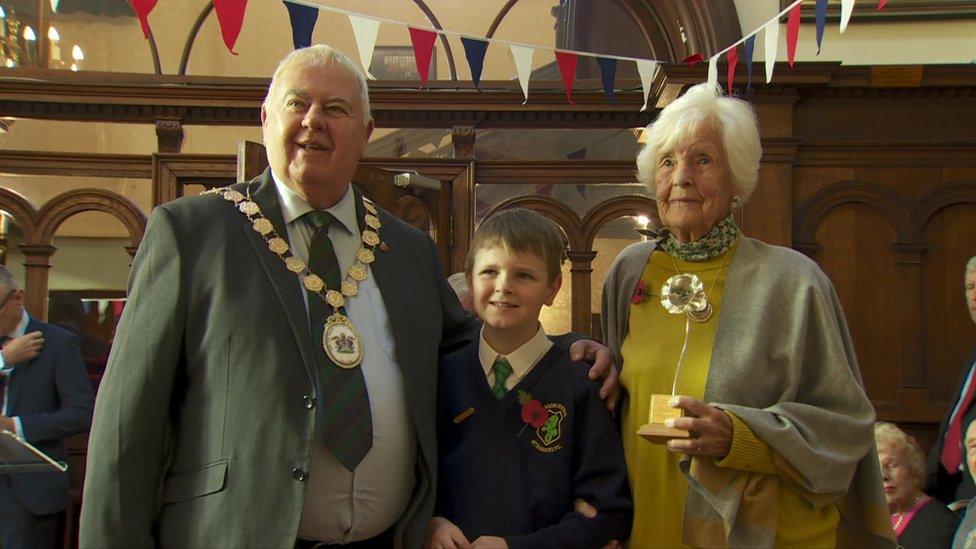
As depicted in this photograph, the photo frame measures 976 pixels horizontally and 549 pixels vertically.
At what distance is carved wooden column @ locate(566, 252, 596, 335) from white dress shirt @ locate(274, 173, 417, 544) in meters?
3.28

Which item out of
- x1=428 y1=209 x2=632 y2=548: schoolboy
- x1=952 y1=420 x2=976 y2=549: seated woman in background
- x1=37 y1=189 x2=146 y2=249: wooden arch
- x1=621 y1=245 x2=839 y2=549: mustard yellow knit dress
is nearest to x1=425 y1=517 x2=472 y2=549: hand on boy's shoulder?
x1=428 y1=209 x2=632 y2=548: schoolboy

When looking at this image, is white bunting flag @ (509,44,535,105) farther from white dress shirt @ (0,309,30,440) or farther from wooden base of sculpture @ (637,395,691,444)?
wooden base of sculpture @ (637,395,691,444)

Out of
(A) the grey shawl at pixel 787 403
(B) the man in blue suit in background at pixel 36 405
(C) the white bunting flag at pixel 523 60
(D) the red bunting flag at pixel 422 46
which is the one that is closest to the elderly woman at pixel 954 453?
(A) the grey shawl at pixel 787 403

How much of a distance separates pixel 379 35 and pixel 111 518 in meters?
3.95

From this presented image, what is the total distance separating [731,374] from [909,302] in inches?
133

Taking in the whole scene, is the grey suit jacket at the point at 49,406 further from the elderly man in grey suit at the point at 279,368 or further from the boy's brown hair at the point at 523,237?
the boy's brown hair at the point at 523,237

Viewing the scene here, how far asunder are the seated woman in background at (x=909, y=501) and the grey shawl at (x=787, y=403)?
1549mm

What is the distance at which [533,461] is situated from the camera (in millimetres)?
2090

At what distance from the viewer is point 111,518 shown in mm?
1778

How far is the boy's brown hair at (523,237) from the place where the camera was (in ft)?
7.00

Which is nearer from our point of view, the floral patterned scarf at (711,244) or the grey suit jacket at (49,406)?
the floral patterned scarf at (711,244)

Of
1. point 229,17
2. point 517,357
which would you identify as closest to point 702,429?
point 517,357

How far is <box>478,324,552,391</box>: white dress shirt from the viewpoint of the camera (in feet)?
7.11

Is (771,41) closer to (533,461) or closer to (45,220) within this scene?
(533,461)
